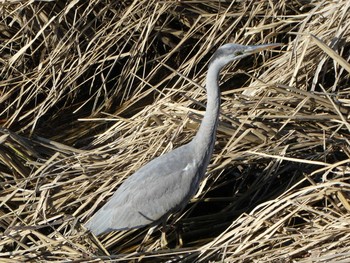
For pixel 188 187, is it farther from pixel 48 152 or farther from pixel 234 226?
pixel 48 152

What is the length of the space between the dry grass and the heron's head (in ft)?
0.95

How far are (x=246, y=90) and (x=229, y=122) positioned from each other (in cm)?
25

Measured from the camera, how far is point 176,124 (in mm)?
3826

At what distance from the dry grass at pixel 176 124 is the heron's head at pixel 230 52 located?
0.29 meters

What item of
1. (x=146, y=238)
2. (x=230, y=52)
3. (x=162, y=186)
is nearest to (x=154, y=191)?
(x=162, y=186)

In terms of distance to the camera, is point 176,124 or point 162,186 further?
point 176,124

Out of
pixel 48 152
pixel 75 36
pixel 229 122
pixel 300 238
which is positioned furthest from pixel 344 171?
pixel 75 36

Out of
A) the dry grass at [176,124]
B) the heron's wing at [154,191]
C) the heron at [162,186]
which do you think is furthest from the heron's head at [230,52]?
the heron's wing at [154,191]

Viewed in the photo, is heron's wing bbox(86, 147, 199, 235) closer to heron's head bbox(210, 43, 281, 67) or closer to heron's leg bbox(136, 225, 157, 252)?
heron's leg bbox(136, 225, 157, 252)

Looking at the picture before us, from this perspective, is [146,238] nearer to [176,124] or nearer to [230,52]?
[176,124]

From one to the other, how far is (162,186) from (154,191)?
0.14ft

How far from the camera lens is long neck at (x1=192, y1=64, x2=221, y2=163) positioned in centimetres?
343

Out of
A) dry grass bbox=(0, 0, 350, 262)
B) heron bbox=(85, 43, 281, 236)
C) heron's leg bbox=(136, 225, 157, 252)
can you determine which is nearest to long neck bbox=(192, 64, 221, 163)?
heron bbox=(85, 43, 281, 236)

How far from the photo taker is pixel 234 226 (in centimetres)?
349
